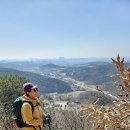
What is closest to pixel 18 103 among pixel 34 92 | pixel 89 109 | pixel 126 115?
pixel 34 92

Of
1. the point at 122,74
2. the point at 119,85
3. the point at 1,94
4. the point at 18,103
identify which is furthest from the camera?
the point at 1,94

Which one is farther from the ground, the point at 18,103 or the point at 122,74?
the point at 122,74

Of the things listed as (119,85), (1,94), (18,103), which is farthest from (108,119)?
(1,94)

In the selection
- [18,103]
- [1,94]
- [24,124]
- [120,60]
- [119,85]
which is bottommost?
[1,94]

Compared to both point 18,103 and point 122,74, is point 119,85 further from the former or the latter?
point 18,103

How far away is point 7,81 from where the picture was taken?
37.2 meters

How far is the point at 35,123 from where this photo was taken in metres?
6.55

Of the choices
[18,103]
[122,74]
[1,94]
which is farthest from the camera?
[1,94]

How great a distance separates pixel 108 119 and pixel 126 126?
176 mm

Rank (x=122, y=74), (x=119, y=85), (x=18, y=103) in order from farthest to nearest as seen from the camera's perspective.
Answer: (x=18, y=103)
(x=119, y=85)
(x=122, y=74)

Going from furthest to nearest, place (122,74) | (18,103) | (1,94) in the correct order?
(1,94), (18,103), (122,74)

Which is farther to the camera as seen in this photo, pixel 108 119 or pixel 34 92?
pixel 34 92

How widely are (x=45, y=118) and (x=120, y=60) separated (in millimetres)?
3921

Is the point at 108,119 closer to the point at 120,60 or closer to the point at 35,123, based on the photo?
the point at 120,60
